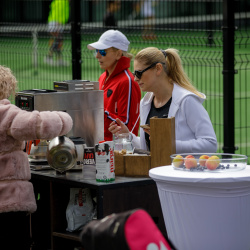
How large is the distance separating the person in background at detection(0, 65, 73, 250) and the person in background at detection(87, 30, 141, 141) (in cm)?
188

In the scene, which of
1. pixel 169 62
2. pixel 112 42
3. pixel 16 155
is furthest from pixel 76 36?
pixel 16 155

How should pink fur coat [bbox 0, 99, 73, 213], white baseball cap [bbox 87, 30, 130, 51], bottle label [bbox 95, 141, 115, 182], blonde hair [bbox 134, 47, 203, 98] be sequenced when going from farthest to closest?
white baseball cap [bbox 87, 30, 130, 51] < blonde hair [bbox 134, 47, 203, 98] < bottle label [bbox 95, 141, 115, 182] < pink fur coat [bbox 0, 99, 73, 213]

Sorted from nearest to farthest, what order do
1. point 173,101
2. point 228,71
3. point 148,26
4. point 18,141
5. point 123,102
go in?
1. point 18,141
2. point 173,101
3. point 123,102
4. point 228,71
5. point 148,26

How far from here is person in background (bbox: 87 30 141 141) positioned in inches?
267

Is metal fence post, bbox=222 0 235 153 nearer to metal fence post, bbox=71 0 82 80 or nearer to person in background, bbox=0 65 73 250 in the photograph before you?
metal fence post, bbox=71 0 82 80

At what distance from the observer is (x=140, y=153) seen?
206 inches

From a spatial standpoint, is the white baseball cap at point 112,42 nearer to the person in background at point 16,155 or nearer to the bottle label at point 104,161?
the person in background at point 16,155

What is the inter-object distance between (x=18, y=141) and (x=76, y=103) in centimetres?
108

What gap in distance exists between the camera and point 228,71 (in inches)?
Result: 299

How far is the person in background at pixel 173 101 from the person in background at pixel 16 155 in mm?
849

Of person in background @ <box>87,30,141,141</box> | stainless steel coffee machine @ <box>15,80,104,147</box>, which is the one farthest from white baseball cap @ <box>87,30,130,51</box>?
stainless steel coffee machine @ <box>15,80,104,147</box>

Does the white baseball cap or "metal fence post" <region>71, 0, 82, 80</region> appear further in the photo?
"metal fence post" <region>71, 0, 82, 80</region>

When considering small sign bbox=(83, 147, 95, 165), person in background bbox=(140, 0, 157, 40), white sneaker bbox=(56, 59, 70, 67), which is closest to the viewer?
small sign bbox=(83, 147, 95, 165)

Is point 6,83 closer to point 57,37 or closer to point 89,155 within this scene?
point 89,155
